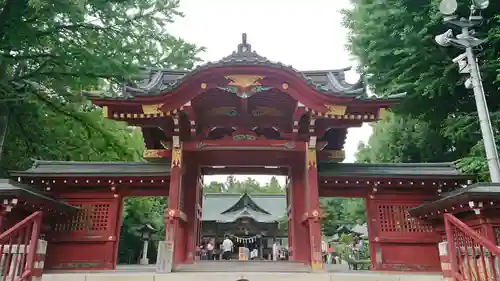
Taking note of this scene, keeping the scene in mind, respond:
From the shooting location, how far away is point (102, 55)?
10781 mm

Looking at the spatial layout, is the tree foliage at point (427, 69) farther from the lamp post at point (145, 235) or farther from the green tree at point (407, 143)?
the lamp post at point (145, 235)

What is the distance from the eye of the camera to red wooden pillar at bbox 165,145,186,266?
7273mm

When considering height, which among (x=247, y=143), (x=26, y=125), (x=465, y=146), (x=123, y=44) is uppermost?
(x=123, y=44)

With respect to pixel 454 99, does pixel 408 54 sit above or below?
above

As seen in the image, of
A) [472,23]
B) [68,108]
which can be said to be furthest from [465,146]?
[68,108]

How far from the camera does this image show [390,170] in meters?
9.24

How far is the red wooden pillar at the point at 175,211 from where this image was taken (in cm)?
727

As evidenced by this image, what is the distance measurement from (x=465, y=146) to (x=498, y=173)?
6611mm

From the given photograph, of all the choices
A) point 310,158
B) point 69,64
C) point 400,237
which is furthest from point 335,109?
point 69,64

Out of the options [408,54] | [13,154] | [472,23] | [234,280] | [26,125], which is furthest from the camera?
[13,154]

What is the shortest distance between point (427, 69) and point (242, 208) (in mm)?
17848

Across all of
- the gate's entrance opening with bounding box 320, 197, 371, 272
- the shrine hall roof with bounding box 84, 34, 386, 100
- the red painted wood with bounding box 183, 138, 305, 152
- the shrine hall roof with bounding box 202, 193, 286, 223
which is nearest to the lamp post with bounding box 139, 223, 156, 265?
the shrine hall roof with bounding box 202, 193, 286, 223

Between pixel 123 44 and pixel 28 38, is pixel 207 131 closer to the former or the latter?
pixel 123 44

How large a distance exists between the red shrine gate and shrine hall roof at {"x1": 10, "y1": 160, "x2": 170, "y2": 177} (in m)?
0.03
